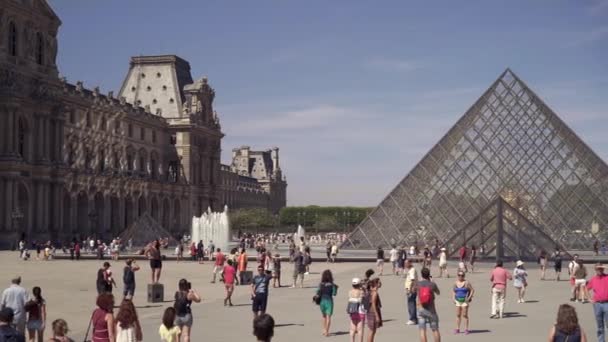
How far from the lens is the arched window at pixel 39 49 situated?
50469 millimetres

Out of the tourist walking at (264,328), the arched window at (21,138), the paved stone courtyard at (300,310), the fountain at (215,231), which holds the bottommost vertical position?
the paved stone courtyard at (300,310)

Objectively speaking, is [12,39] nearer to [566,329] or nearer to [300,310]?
[300,310]

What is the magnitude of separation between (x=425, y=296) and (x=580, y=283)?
7.32 metres

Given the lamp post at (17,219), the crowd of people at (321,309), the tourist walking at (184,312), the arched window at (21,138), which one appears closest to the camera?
the crowd of people at (321,309)

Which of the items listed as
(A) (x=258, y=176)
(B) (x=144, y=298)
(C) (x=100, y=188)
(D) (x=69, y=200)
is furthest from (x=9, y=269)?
(A) (x=258, y=176)

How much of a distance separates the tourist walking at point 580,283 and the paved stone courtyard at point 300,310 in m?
0.43

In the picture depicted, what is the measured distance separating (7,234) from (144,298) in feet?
99.4

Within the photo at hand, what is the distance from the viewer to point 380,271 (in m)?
26.7

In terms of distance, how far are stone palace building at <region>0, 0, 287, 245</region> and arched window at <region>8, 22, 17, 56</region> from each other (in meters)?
0.06

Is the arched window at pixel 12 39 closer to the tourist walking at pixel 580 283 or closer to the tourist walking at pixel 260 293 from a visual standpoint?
the tourist walking at pixel 580 283

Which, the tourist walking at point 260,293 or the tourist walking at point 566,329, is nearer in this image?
the tourist walking at point 566,329

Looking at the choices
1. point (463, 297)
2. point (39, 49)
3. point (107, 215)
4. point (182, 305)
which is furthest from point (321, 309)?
point (107, 215)

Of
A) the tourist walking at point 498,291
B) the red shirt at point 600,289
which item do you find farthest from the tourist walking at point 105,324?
the tourist walking at point 498,291

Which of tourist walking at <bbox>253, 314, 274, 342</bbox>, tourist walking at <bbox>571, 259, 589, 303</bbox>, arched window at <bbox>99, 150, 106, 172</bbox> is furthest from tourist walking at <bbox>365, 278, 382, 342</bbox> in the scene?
arched window at <bbox>99, 150, 106, 172</bbox>
